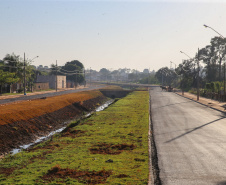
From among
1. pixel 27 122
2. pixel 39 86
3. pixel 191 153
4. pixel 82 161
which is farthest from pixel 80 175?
pixel 39 86

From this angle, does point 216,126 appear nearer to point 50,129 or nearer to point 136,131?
A: point 136,131

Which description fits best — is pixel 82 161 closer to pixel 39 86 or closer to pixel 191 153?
pixel 191 153

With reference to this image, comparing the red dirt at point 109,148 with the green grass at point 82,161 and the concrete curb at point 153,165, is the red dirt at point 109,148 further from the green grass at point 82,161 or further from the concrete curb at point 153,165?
the concrete curb at point 153,165

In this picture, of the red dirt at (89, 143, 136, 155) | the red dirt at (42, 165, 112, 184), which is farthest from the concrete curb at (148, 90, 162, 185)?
the red dirt at (42, 165, 112, 184)

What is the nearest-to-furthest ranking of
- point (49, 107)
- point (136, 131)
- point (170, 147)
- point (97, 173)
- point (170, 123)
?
point (97, 173) < point (170, 147) < point (136, 131) < point (170, 123) < point (49, 107)

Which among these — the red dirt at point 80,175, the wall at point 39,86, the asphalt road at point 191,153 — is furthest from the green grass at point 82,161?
the wall at point 39,86

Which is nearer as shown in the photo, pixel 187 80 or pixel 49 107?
pixel 49 107

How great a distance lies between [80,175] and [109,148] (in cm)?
525

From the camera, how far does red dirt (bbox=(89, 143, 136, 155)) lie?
53.5 ft

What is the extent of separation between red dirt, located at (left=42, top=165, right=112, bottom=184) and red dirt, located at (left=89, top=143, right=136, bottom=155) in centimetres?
368

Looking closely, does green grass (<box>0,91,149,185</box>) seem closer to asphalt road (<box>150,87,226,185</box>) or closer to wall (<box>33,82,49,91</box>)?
asphalt road (<box>150,87,226,185</box>)

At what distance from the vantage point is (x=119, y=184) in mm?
A: 11016

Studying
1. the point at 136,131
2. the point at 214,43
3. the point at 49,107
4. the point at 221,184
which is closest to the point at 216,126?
the point at 136,131

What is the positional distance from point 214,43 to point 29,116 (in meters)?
107
